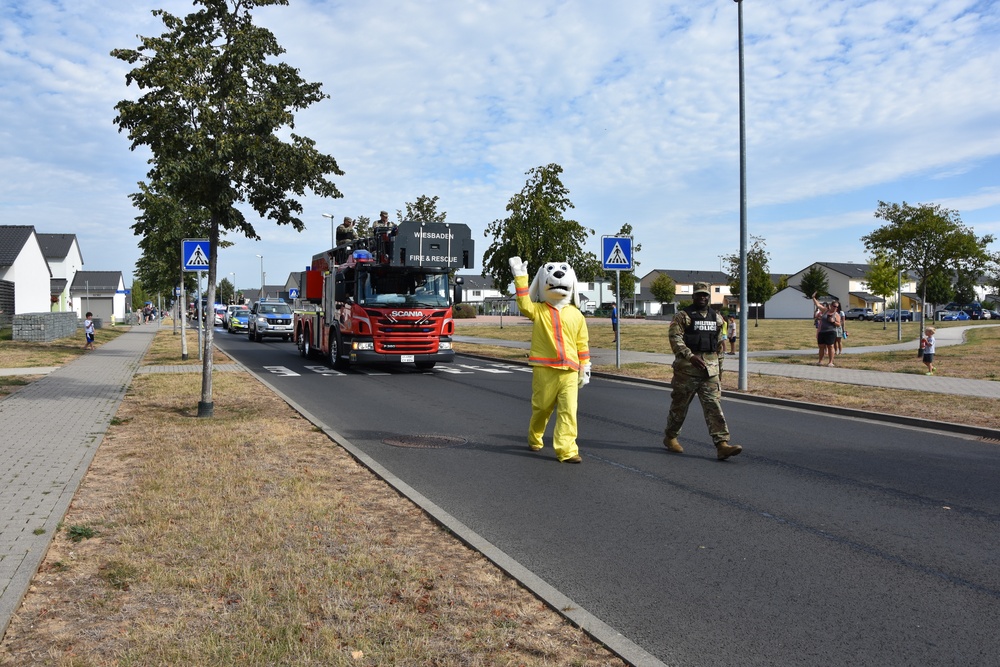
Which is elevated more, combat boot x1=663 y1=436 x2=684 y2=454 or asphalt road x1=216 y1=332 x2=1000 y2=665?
combat boot x1=663 y1=436 x2=684 y2=454

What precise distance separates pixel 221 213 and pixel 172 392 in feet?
14.4

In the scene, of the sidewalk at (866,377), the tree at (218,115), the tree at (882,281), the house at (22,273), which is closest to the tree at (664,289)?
the tree at (882,281)

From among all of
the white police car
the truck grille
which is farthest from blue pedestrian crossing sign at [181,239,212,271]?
the white police car

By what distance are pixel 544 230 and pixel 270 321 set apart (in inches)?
729

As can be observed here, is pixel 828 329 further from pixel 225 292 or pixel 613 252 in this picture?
pixel 225 292

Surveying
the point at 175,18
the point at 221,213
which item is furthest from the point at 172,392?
the point at 175,18

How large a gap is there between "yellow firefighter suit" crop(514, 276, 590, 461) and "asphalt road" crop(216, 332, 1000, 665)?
44 centimetres

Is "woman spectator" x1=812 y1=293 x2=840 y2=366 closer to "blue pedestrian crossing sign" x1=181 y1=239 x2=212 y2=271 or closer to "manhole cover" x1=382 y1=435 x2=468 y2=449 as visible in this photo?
"manhole cover" x1=382 y1=435 x2=468 y2=449

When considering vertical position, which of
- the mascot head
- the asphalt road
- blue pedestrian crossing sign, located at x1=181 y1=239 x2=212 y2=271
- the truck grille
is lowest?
the asphalt road

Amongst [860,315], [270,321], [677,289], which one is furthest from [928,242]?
[677,289]

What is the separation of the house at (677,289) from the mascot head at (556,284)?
106 m

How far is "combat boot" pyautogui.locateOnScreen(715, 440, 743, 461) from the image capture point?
7793 mm

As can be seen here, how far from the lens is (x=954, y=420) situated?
10352 mm

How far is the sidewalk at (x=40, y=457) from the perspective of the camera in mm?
4496
